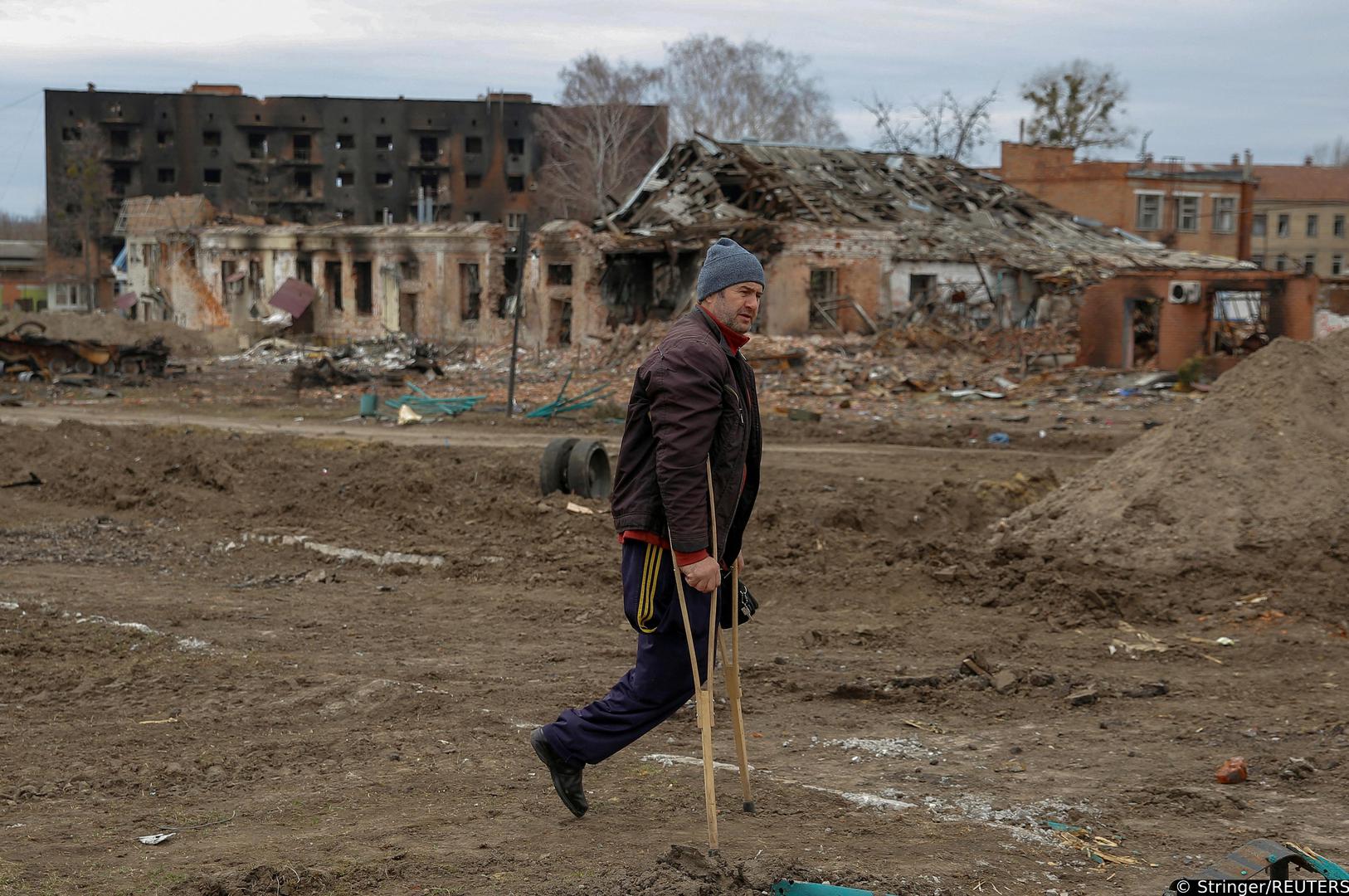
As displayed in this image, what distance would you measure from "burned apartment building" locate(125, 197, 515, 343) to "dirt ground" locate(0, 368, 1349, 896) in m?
27.9

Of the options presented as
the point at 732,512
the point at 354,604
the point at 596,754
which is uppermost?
the point at 732,512

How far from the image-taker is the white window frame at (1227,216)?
53.9 metres

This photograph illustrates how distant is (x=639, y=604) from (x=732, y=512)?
17.5 inches

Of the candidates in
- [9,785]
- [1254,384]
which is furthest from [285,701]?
[1254,384]

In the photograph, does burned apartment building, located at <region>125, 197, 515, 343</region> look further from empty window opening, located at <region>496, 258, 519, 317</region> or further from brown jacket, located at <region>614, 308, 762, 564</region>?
brown jacket, located at <region>614, 308, 762, 564</region>

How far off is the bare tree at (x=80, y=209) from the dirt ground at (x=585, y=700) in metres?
66.6

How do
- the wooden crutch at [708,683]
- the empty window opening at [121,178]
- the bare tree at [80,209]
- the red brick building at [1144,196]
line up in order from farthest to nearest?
the empty window opening at [121,178] < the bare tree at [80,209] < the red brick building at [1144,196] < the wooden crutch at [708,683]

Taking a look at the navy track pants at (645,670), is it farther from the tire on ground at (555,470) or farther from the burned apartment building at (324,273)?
the burned apartment building at (324,273)

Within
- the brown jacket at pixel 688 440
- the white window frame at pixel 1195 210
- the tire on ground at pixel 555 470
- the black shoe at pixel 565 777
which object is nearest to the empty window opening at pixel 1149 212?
the white window frame at pixel 1195 210

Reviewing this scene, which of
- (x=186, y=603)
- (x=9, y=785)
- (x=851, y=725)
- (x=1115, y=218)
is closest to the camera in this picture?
(x=9, y=785)

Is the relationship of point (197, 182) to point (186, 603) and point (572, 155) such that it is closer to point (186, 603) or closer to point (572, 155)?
point (572, 155)

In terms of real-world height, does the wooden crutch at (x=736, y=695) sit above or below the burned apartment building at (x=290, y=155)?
below

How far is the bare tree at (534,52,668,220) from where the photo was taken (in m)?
67.3

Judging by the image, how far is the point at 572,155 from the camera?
70812 millimetres
